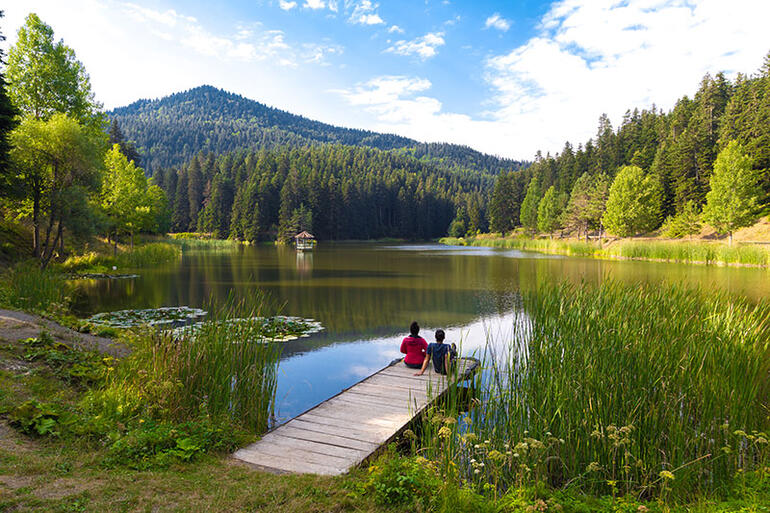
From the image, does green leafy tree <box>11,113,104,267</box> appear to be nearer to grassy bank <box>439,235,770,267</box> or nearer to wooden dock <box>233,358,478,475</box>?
wooden dock <box>233,358,478,475</box>

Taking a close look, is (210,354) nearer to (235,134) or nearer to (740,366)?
(740,366)

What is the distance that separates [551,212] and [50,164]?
70.1 m

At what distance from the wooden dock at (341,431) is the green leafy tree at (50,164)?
67.0 ft

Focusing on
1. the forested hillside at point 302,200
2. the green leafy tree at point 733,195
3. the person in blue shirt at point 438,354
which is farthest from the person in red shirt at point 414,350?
the forested hillside at point 302,200

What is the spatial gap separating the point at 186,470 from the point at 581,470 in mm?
4120

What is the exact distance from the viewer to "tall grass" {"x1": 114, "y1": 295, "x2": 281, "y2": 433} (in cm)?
553

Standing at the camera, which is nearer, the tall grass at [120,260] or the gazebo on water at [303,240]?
the tall grass at [120,260]

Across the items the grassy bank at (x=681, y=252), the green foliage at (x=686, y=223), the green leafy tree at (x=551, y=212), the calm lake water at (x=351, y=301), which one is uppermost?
the green leafy tree at (x=551, y=212)

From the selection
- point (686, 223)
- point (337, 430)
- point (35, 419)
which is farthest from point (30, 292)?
point (686, 223)

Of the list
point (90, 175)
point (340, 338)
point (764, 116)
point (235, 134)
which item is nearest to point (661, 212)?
point (764, 116)

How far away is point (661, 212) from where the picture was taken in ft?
185

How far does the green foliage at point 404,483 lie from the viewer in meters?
3.75

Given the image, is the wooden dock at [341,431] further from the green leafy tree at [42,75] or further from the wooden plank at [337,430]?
the green leafy tree at [42,75]

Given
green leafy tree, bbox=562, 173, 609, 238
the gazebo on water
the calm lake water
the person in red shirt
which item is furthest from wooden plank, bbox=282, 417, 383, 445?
green leafy tree, bbox=562, 173, 609, 238
